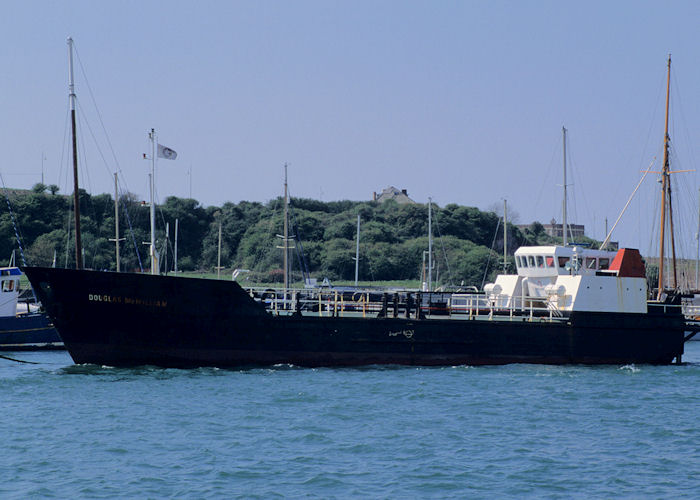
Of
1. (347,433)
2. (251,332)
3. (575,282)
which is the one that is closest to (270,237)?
(575,282)

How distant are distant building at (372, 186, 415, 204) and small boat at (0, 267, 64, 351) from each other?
299 ft

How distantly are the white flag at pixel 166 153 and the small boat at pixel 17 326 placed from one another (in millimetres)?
11207

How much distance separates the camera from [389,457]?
18.6 metres

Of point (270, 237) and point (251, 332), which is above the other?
point (270, 237)

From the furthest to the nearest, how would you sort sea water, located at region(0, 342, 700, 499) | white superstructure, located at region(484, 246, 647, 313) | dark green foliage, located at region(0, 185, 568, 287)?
dark green foliage, located at region(0, 185, 568, 287)
white superstructure, located at region(484, 246, 647, 313)
sea water, located at region(0, 342, 700, 499)

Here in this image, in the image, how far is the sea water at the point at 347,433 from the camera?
660 inches

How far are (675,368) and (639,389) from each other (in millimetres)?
5941

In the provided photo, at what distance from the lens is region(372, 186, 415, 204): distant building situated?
5266 inches

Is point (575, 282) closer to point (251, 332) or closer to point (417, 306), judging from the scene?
point (417, 306)

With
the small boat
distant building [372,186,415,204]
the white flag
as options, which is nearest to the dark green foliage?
distant building [372,186,415,204]

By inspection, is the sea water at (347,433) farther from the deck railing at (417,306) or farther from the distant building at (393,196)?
the distant building at (393,196)

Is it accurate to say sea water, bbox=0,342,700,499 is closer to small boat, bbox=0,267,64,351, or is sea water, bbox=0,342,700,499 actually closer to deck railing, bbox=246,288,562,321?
deck railing, bbox=246,288,562,321

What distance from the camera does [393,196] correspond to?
137 m

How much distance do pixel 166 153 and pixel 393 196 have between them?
10251 centimetres
